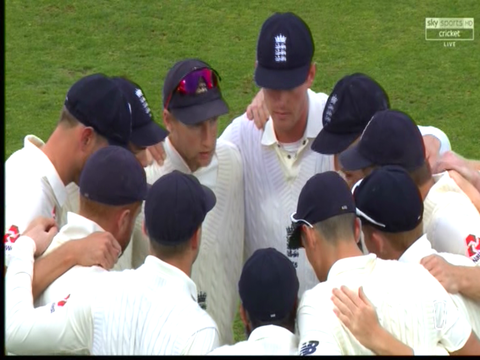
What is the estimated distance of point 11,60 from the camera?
879cm

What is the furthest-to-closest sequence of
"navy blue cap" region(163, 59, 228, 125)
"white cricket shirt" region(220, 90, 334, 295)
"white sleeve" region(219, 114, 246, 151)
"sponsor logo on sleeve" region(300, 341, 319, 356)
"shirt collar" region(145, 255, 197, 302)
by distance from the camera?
"white sleeve" region(219, 114, 246, 151)
"white cricket shirt" region(220, 90, 334, 295)
"navy blue cap" region(163, 59, 228, 125)
"shirt collar" region(145, 255, 197, 302)
"sponsor logo on sleeve" region(300, 341, 319, 356)

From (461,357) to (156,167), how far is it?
64.9 inches

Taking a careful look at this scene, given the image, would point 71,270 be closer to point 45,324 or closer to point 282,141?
point 45,324

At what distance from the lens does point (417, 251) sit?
3652mm

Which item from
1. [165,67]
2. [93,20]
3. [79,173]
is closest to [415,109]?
[165,67]

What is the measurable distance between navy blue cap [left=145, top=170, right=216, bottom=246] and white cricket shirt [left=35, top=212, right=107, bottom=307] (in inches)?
10.8

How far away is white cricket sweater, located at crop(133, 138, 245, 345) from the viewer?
4500 mm

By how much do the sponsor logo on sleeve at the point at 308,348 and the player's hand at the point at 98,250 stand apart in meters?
0.78

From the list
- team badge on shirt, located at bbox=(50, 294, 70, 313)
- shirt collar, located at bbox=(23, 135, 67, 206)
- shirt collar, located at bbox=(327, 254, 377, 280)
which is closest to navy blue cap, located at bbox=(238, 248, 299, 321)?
shirt collar, located at bbox=(327, 254, 377, 280)

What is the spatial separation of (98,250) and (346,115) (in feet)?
4.26

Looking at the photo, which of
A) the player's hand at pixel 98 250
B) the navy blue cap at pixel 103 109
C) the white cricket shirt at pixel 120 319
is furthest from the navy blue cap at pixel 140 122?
the white cricket shirt at pixel 120 319

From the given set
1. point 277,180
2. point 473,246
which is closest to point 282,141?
point 277,180

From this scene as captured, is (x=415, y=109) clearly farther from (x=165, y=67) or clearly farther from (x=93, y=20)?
(x=93, y=20)

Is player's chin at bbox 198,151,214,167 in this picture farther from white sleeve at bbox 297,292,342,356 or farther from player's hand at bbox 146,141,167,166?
white sleeve at bbox 297,292,342,356
